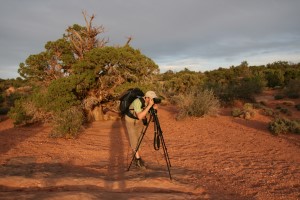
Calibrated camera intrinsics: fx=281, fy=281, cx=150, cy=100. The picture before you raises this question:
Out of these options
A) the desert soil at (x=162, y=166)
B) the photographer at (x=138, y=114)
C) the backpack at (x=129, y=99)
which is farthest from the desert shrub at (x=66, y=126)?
the backpack at (x=129, y=99)

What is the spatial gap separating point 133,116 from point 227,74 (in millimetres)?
36441

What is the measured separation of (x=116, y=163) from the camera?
7316 millimetres

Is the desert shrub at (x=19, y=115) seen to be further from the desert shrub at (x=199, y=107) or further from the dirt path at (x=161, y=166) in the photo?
the desert shrub at (x=199, y=107)

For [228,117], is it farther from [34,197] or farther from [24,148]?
[34,197]

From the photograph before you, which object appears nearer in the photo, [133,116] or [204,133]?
[133,116]

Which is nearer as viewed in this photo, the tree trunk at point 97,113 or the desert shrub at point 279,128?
the desert shrub at point 279,128

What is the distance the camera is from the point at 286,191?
5.05m

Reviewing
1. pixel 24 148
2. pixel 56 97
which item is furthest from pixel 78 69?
pixel 24 148

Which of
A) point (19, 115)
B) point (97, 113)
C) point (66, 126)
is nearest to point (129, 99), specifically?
point (66, 126)

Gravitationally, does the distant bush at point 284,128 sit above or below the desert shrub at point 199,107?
below

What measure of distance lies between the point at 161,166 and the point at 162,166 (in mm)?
24

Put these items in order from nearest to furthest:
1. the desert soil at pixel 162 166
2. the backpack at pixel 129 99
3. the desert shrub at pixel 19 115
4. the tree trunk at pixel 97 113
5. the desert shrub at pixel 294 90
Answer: the desert soil at pixel 162 166, the backpack at pixel 129 99, the desert shrub at pixel 19 115, the tree trunk at pixel 97 113, the desert shrub at pixel 294 90

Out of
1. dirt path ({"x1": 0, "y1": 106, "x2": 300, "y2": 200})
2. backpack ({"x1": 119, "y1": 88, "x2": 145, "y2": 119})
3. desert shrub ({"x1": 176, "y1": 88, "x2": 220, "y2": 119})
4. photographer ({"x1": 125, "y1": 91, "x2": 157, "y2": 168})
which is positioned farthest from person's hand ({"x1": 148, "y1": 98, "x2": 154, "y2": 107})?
desert shrub ({"x1": 176, "y1": 88, "x2": 220, "y2": 119})

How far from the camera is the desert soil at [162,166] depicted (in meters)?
4.86
